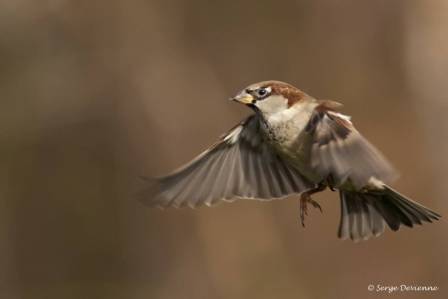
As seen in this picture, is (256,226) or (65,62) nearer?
(256,226)

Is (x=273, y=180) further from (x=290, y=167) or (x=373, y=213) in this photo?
(x=373, y=213)

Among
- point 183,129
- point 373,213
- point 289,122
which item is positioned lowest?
point 373,213

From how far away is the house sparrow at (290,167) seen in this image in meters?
3.10

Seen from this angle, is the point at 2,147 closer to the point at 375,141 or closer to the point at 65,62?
the point at 65,62

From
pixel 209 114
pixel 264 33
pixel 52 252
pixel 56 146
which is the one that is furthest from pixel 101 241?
pixel 264 33

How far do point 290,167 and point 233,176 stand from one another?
10.4 inches

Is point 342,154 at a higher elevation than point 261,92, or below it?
below

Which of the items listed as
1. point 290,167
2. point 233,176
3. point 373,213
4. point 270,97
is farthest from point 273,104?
point 373,213

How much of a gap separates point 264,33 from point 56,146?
6.01ft

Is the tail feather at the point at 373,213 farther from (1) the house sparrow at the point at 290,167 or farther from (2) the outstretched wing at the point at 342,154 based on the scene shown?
(2) the outstretched wing at the point at 342,154

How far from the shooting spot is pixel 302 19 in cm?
676

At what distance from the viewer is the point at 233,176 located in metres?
3.72

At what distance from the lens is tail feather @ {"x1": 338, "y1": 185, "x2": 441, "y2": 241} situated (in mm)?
3426

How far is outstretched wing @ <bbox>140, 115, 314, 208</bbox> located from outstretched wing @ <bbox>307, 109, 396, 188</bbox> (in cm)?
39
